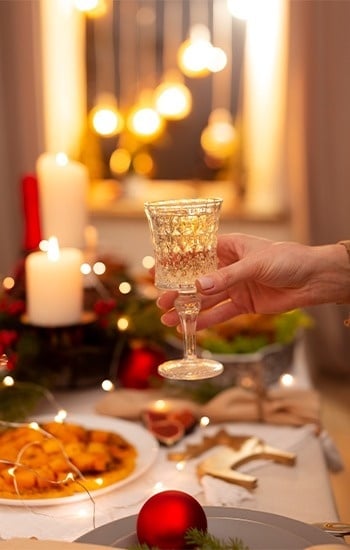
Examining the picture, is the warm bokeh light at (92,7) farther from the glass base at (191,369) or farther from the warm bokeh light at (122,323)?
the glass base at (191,369)

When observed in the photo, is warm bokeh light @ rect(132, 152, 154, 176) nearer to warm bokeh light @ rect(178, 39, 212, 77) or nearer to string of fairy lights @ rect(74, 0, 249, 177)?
string of fairy lights @ rect(74, 0, 249, 177)

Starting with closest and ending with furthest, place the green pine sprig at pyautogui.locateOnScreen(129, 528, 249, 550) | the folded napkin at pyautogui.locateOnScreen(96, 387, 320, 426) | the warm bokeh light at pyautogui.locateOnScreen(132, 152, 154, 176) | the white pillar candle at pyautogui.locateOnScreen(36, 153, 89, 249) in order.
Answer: the green pine sprig at pyautogui.locateOnScreen(129, 528, 249, 550) → the folded napkin at pyautogui.locateOnScreen(96, 387, 320, 426) → the white pillar candle at pyautogui.locateOnScreen(36, 153, 89, 249) → the warm bokeh light at pyautogui.locateOnScreen(132, 152, 154, 176)

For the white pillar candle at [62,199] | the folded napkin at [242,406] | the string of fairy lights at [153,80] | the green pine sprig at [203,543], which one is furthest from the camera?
the string of fairy lights at [153,80]

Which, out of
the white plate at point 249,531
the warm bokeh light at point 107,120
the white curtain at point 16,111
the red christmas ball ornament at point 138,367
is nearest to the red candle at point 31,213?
the red christmas ball ornament at point 138,367

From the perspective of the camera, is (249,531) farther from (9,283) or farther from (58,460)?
(9,283)

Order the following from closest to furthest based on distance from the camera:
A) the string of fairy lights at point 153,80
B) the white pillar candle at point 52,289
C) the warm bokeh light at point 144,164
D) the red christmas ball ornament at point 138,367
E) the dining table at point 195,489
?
the dining table at point 195,489, the white pillar candle at point 52,289, the red christmas ball ornament at point 138,367, the string of fairy lights at point 153,80, the warm bokeh light at point 144,164

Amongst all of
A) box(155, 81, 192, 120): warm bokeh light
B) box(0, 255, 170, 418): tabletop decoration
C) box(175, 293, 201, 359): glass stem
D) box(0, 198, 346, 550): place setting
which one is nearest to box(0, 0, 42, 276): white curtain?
box(155, 81, 192, 120): warm bokeh light

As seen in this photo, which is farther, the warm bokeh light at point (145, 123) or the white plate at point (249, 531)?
the warm bokeh light at point (145, 123)
